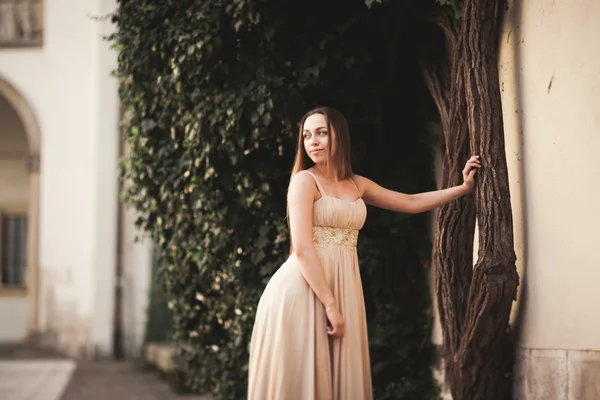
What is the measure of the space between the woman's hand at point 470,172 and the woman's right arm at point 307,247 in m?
0.87

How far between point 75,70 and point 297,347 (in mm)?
12459

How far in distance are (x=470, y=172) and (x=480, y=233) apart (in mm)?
303

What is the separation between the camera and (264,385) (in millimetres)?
3980

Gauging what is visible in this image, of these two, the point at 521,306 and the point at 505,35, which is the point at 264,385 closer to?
the point at 521,306

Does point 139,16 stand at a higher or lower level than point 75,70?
lower

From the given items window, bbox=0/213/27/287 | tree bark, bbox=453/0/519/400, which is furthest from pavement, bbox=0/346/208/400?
tree bark, bbox=453/0/519/400

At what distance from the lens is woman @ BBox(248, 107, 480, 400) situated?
3918mm

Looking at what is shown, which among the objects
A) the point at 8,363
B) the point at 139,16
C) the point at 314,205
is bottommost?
the point at 8,363

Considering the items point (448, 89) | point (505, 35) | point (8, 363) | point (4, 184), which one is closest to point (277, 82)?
point (448, 89)

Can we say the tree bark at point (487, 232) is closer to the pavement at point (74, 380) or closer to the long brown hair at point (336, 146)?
the long brown hair at point (336, 146)

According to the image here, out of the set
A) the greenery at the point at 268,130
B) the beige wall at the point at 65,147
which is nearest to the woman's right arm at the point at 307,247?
the greenery at the point at 268,130

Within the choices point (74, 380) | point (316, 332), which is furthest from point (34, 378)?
point (316, 332)

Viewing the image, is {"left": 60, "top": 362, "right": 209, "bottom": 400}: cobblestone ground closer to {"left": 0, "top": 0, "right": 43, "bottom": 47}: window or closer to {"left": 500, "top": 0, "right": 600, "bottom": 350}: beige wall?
{"left": 500, "top": 0, "right": 600, "bottom": 350}: beige wall

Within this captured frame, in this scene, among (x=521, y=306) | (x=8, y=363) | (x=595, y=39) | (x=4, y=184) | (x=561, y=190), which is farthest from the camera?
(x=4, y=184)
